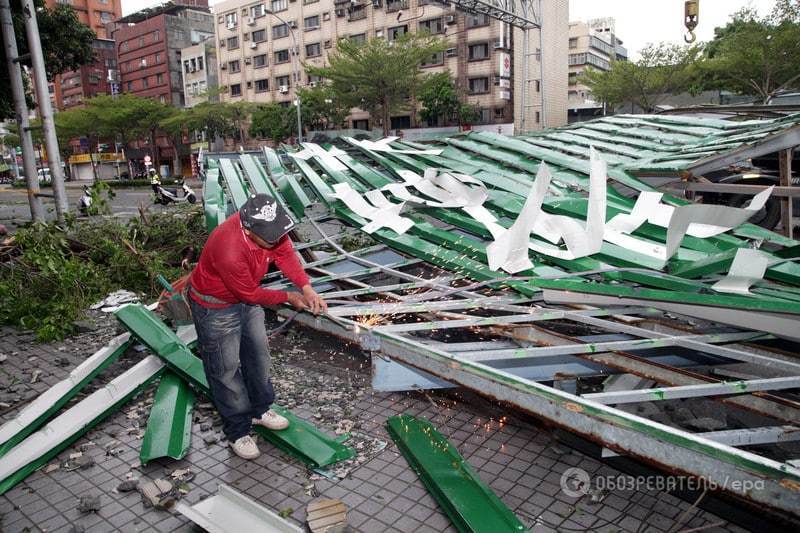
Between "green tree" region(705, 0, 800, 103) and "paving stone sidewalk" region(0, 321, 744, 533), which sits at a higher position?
"green tree" region(705, 0, 800, 103)

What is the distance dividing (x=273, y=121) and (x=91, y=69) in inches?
1447

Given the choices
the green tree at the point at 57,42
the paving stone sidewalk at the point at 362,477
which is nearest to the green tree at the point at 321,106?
the green tree at the point at 57,42

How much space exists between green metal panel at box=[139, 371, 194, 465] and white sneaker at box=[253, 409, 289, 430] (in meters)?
0.50

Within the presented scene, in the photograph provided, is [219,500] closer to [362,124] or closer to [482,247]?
[482,247]

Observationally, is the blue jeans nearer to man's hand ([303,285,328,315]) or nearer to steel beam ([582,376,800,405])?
man's hand ([303,285,328,315])

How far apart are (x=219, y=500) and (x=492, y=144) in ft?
22.6

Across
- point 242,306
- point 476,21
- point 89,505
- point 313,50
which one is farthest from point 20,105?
point 313,50

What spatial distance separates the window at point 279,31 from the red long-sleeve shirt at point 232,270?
4444cm

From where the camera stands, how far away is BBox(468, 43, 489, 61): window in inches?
1271

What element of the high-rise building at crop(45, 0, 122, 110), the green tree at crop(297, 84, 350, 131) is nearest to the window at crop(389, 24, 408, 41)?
the green tree at crop(297, 84, 350, 131)

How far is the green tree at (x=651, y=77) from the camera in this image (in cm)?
2677

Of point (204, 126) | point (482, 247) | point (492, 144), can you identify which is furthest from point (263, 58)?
point (482, 247)

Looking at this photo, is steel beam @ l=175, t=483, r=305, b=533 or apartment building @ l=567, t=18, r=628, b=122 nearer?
steel beam @ l=175, t=483, r=305, b=533

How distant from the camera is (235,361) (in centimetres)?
332
